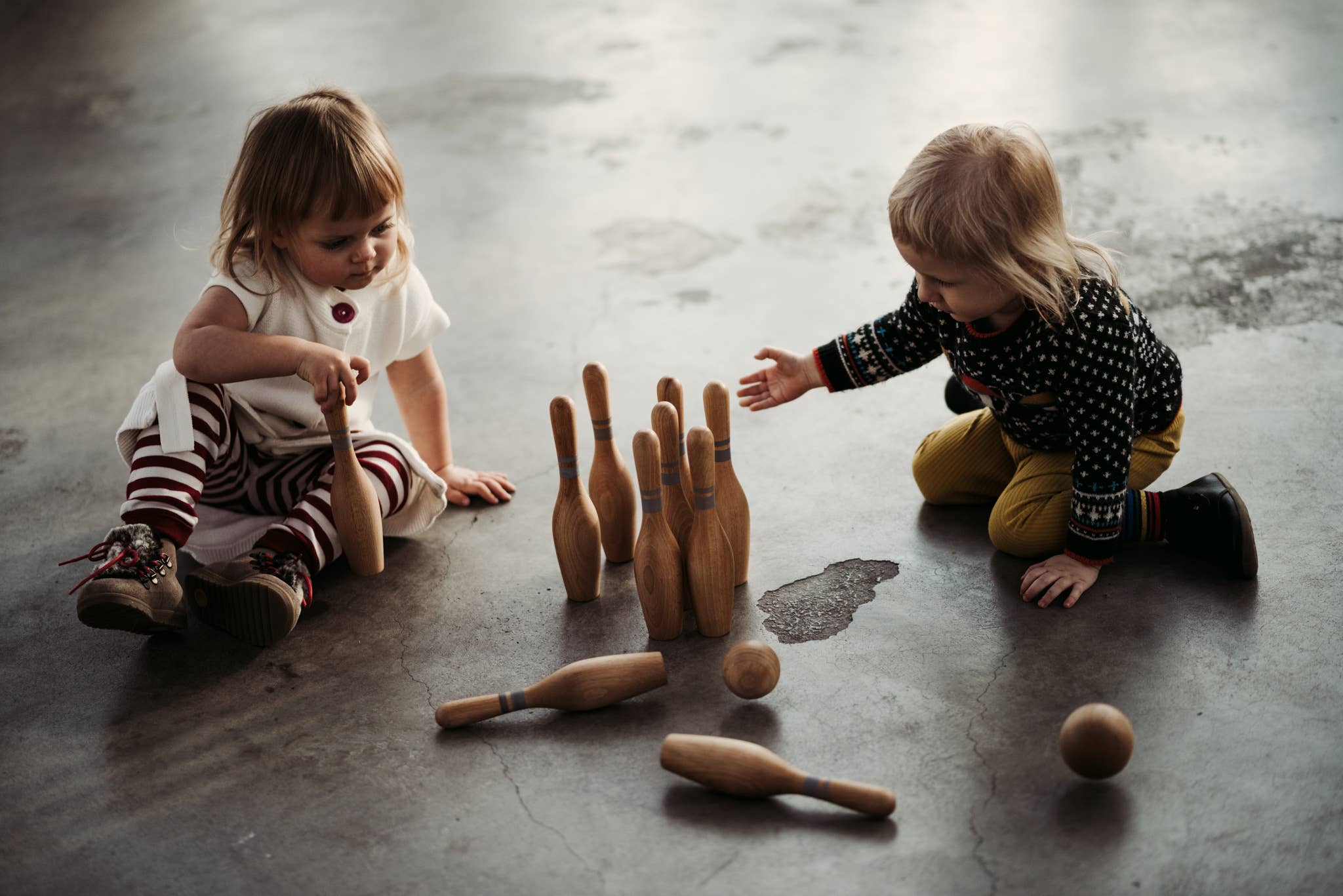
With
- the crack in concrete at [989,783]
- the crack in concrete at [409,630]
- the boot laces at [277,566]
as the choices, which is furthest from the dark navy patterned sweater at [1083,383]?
the boot laces at [277,566]

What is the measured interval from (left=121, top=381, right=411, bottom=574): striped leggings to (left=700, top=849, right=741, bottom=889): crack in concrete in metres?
0.72

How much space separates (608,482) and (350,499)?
1.09ft

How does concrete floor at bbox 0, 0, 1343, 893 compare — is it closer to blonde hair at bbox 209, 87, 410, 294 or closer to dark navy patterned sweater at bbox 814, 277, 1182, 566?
dark navy patterned sweater at bbox 814, 277, 1182, 566

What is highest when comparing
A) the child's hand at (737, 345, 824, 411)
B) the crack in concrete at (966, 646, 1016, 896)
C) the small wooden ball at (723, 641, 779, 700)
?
the child's hand at (737, 345, 824, 411)

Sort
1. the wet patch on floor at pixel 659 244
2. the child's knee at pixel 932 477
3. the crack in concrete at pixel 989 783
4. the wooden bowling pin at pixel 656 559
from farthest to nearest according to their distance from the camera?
the wet patch on floor at pixel 659 244 < the child's knee at pixel 932 477 < the wooden bowling pin at pixel 656 559 < the crack in concrete at pixel 989 783

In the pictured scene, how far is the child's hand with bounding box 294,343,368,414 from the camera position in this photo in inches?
58.1

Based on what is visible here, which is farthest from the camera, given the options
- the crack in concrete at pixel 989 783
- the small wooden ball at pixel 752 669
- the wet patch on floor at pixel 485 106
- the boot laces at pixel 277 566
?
the wet patch on floor at pixel 485 106

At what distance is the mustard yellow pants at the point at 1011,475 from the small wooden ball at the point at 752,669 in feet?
1.48

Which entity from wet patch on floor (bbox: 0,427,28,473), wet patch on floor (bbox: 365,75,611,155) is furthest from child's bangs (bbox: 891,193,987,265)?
wet patch on floor (bbox: 365,75,611,155)

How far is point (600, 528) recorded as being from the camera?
1631 mm

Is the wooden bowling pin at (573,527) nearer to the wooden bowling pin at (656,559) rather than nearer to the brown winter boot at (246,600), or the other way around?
the wooden bowling pin at (656,559)

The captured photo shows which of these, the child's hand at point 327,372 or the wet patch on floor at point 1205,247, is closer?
the child's hand at point 327,372

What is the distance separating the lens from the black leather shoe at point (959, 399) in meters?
1.84

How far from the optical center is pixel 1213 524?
59.7 inches
